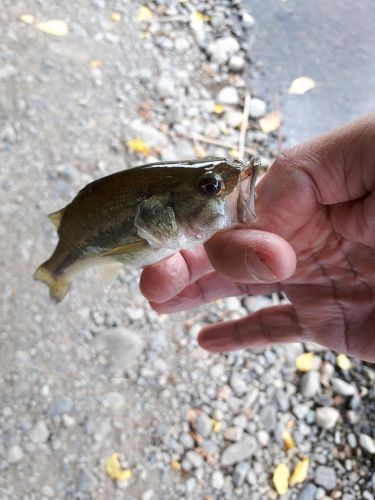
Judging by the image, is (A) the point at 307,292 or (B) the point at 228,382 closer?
(A) the point at 307,292

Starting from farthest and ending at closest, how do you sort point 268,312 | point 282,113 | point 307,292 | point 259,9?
point 259,9 < point 282,113 < point 268,312 < point 307,292

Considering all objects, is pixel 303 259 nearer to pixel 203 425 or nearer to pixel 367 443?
pixel 203 425

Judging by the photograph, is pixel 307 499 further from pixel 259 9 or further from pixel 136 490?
pixel 259 9

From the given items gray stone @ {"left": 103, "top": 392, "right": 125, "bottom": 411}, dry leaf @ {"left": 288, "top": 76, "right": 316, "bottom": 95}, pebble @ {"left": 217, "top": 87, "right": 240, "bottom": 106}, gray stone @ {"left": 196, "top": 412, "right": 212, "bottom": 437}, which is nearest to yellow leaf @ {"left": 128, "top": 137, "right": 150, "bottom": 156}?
pebble @ {"left": 217, "top": 87, "right": 240, "bottom": 106}

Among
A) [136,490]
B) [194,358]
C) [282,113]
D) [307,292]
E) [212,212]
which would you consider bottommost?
[136,490]

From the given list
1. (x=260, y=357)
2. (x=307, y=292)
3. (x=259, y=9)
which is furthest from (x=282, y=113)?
(x=307, y=292)

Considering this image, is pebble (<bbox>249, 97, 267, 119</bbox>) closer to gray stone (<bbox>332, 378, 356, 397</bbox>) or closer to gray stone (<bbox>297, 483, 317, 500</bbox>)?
gray stone (<bbox>332, 378, 356, 397</bbox>)

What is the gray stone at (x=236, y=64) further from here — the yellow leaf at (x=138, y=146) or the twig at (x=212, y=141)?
the yellow leaf at (x=138, y=146)
